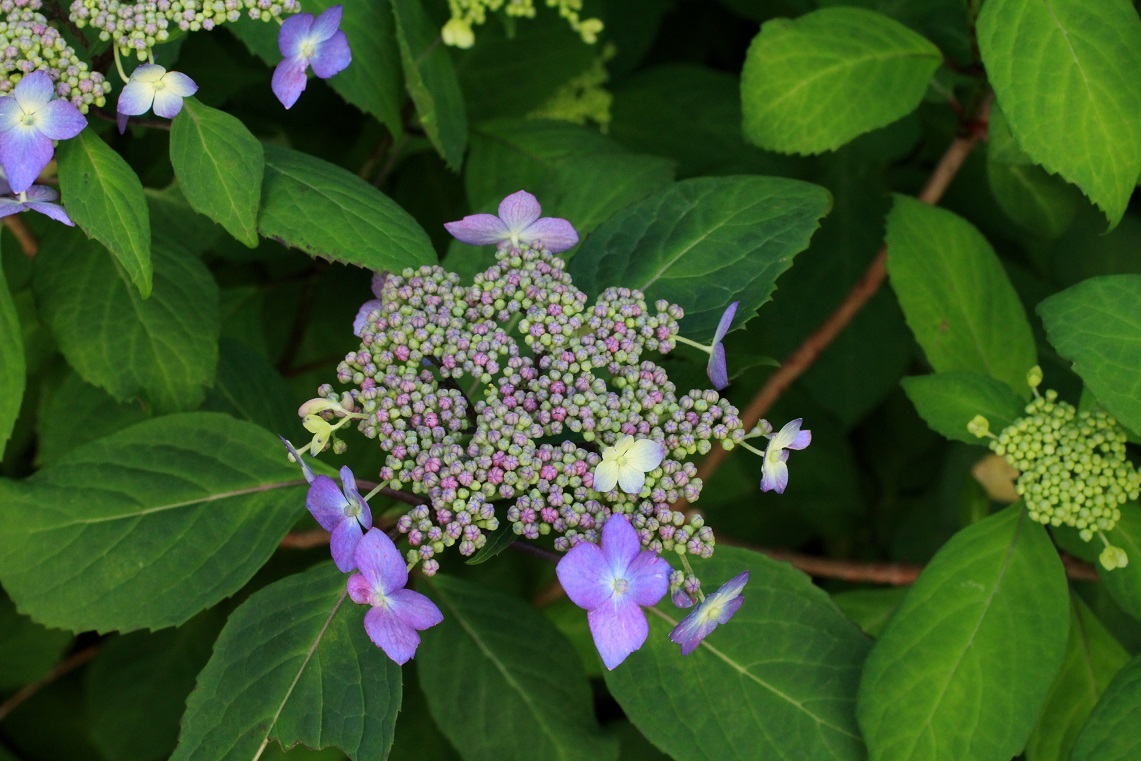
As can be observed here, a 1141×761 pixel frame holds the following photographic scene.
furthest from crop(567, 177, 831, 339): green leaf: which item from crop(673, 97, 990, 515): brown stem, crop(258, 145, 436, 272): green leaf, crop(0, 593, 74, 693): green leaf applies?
crop(0, 593, 74, 693): green leaf

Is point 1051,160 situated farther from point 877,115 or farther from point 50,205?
point 50,205

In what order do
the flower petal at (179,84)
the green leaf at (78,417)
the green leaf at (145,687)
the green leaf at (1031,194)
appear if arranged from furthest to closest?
1. the green leaf at (145,687)
2. the green leaf at (1031,194)
3. the green leaf at (78,417)
4. the flower petal at (179,84)

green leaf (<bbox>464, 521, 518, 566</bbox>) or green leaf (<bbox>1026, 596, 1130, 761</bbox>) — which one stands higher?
green leaf (<bbox>464, 521, 518, 566</bbox>)

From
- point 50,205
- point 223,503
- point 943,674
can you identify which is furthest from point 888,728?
point 50,205

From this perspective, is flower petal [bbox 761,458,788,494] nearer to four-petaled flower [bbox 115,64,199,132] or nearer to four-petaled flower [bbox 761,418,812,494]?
four-petaled flower [bbox 761,418,812,494]

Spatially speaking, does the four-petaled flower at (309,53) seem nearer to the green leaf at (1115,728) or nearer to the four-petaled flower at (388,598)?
the four-petaled flower at (388,598)

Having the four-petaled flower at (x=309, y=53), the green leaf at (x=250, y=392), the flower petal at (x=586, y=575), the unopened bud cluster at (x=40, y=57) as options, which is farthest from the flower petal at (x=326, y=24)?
the flower petal at (x=586, y=575)
